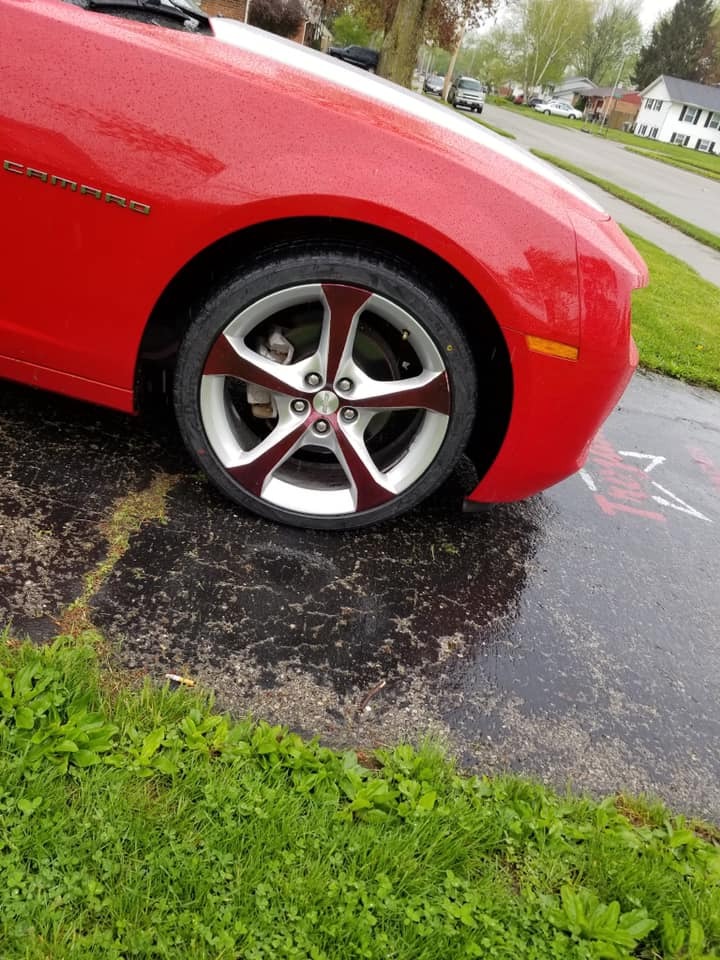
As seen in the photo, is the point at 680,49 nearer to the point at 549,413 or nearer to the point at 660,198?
the point at 660,198

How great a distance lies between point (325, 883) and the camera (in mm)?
1404

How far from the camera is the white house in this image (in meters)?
70.6

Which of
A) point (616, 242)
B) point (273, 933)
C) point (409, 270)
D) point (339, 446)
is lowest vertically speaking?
point (273, 933)

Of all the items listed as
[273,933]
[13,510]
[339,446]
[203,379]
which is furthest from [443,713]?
[13,510]

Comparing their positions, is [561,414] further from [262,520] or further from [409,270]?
[262,520]

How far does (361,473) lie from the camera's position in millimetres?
2367

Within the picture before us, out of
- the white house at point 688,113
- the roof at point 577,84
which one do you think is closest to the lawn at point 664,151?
the white house at point 688,113

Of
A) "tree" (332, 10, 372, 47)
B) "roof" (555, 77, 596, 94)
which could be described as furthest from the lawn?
"roof" (555, 77, 596, 94)

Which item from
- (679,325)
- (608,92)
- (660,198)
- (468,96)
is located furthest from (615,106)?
(679,325)

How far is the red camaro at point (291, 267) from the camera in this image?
199 cm

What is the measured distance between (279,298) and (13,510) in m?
1.03

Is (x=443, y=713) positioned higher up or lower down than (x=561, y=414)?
lower down

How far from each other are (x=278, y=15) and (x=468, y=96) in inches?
801

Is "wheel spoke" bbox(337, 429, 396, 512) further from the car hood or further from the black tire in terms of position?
the car hood
